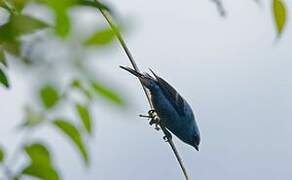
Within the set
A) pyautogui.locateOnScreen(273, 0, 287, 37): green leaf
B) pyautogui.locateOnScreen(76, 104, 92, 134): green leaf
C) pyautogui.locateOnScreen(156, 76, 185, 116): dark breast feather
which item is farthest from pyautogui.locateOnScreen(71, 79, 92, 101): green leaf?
pyautogui.locateOnScreen(156, 76, 185, 116): dark breast feather

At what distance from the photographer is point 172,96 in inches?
286

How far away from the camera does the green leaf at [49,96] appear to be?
2.84 feet

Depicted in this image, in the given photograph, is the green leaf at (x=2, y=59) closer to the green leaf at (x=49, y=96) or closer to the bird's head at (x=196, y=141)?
the green leaf at (x=49, y=96)

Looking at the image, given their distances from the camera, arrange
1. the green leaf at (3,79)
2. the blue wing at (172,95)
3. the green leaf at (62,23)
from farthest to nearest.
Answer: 1. the blue wing at (172,95)
2. the green leaf at (3,79)
3. the green leaf at (62,23)

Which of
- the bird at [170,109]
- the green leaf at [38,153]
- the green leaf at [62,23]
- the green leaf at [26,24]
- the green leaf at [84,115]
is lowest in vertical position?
the bird at [170,109]

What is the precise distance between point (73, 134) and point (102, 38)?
177 mm

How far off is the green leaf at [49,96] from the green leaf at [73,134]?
0.10m

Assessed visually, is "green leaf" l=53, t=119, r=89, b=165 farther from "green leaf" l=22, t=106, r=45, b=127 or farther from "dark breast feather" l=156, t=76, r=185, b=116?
"dark breast feather" l=156, t=76, r=185, b=116

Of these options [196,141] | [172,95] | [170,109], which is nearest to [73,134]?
[170,109]

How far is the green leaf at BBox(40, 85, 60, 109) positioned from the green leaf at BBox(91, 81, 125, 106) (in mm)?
48

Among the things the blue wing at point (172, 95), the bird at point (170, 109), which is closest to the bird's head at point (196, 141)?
the bird at point (170, 109)

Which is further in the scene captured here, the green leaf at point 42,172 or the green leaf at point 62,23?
the green leaf at point 42,172

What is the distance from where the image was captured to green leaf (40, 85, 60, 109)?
86 cm

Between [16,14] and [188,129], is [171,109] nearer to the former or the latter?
[188,129]
